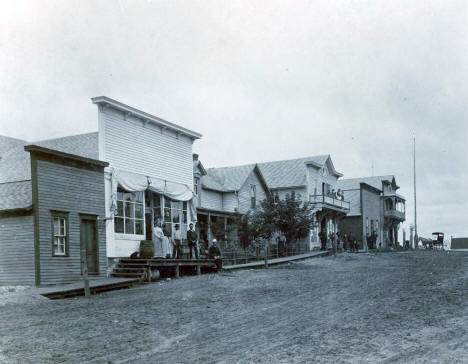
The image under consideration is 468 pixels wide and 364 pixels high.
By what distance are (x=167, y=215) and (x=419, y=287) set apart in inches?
538

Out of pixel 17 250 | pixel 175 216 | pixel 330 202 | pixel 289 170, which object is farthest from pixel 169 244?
pixel 330 202

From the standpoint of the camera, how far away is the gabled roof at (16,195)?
19788mm

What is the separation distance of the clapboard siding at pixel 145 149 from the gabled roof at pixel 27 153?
0.71m

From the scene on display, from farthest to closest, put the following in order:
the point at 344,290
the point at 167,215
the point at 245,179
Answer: the point at 245,179 → the point at 167,215 → the point at 344,290

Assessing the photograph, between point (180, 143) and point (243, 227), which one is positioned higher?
point (180, 143)

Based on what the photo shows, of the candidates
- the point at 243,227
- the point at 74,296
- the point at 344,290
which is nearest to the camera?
the point at 344,290

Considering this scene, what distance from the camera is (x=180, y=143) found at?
28.7 metres

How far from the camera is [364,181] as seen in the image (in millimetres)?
66375

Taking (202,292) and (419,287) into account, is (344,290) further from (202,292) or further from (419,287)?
(202,292)

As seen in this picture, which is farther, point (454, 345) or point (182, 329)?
point (182, 329)

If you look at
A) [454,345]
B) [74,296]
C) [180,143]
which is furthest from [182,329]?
[180,143]

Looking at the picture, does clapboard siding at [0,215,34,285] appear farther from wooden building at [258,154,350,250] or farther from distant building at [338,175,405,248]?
distant building at [338,175,405,248]

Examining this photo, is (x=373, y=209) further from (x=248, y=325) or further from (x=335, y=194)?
(x=248, y=325)

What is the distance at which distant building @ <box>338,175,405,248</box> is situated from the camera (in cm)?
5844
